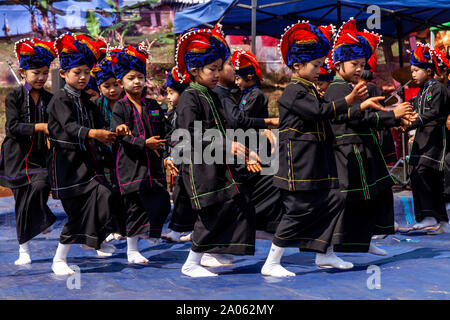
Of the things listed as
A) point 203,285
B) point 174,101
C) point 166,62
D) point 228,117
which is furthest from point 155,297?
point 166,62

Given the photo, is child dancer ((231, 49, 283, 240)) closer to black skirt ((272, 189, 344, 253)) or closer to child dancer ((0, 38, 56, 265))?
black skirt ((272, 189, 344, 253))

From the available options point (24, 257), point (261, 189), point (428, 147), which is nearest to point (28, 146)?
point (24, 257)

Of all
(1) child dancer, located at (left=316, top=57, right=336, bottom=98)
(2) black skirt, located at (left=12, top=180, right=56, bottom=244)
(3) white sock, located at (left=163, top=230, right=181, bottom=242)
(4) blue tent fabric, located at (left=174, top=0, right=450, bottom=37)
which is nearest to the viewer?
(2) black skirt, located at (left=12, top=180, right=56, bottom=244)

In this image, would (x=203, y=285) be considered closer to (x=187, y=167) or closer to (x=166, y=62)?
(x=187, y=167)

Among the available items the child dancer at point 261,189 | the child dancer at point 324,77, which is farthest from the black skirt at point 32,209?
the child dancer at point 324,77

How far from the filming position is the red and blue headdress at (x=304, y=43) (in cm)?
452

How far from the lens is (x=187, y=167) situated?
4.58 metres

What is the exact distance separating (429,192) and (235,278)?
3257 mm

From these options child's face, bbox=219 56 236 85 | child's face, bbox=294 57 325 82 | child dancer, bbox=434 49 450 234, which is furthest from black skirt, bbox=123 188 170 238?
child dancer, bbox=434 49 450 234

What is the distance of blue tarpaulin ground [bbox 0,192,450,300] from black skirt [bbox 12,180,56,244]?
0.28m

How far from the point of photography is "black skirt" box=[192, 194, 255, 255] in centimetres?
450

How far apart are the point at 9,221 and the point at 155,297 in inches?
181

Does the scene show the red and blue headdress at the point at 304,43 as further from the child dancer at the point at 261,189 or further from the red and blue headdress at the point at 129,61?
the red and blue headdress at the point at 129,61

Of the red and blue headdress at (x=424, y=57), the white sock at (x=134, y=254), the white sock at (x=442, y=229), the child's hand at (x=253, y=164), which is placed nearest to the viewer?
the child's hand at (x=253, y=164)
